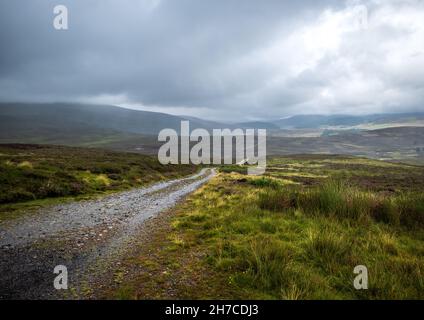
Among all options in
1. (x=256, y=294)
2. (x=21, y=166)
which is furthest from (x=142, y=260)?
(x=21, y=166)

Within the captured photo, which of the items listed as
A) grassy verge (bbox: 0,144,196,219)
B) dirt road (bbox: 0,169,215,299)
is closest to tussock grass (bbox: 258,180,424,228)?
dirt road (bbox: 0,169,215,299)

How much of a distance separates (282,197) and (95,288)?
381 inches

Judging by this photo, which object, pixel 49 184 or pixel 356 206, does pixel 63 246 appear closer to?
pixel 356 206

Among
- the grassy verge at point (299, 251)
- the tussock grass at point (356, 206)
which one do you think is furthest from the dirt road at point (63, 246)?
the tussock grass at point (356, 206)

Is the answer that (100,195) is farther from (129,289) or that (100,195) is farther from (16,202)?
(129,289)

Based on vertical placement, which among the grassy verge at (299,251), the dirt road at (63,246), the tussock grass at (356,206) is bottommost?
the dirt road at (63,246)

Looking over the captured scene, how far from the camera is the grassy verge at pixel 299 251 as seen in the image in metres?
5.31

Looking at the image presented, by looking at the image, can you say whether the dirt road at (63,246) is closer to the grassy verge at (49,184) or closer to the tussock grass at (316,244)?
the tussock grass at (316,244)

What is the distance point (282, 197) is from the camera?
1304 centimetres

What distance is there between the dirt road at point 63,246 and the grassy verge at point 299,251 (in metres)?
1.03

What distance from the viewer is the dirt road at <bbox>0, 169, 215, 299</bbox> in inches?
221

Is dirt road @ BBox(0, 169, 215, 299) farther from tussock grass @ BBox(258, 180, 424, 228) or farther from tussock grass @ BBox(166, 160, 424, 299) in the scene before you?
tussock grass @ BBox(258, 180, 424, 228)
